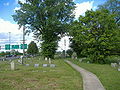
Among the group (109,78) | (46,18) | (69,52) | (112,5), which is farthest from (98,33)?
(69,52)

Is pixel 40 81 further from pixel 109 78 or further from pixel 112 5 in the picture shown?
pixel 112 5

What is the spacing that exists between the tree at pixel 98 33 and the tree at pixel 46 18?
11548 millimetres

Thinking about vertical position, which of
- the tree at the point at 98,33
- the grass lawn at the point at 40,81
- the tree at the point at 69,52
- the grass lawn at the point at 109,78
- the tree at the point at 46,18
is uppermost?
the tree at the point at 46,18

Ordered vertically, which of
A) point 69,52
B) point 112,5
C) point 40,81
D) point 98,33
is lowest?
point 40,81

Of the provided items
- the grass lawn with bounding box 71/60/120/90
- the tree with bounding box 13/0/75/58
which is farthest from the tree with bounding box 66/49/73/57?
the grass lawn with bounding box 71/60/120/90

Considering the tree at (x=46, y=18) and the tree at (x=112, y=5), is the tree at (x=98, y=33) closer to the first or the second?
the tree at (x=46, y=18)

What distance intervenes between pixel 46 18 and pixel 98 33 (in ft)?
58.2

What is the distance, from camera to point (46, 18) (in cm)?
3769

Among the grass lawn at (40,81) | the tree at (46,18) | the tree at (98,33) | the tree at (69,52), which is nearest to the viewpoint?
the grass lawn at (40,81)

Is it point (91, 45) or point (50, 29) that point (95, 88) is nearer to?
point (91, 45)

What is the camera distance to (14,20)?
37.6 m

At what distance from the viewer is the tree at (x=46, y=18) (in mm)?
35372

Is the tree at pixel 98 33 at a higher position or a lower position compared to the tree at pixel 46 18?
lower

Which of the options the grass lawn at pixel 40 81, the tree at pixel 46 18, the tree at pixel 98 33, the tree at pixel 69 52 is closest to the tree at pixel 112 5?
the tree at pixel 46 18
